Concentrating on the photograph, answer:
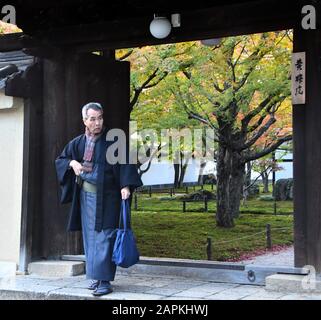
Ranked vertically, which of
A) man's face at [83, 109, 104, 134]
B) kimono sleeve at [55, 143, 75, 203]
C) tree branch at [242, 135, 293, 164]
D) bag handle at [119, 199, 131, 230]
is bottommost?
bag handle at [119, 199, 131, 230]

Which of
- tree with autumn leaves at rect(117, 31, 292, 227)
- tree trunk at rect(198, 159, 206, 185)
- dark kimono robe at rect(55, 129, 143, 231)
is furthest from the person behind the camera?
tree trunk at rect(198, 159, 206, 185)

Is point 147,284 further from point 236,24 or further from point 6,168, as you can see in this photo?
A: point 236,24

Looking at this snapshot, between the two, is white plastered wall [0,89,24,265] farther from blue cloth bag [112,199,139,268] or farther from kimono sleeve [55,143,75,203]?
blue cloth bag [112,199,139,268]

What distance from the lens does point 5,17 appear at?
7.09m

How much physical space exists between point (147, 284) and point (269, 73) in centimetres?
757

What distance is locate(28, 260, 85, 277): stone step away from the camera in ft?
23.7

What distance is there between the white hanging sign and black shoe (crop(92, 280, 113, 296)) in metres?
3.04

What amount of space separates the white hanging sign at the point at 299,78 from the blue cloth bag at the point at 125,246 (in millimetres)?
2302

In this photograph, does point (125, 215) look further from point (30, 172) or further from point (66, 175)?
point (30, 172)

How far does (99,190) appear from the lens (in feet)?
19.8

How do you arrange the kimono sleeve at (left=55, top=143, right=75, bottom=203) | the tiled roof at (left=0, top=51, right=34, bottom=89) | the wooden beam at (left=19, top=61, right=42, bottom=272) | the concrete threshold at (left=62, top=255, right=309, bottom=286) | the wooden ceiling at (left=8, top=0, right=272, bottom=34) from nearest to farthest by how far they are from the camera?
1. the kimono sleeve at (left=55, top=143, right=75, bottom=203)
2. the concrete threshold at (left=62, top=255, right=309, bottom=286)
3. the wooden ceiling at (left=8, top=0, right=272, bottom=34)
4. the wooden beam at (left=19, top=61, right=42, bottom=272)
5. the tiled roof at (left=0, top=51, right=34, bottom=89)

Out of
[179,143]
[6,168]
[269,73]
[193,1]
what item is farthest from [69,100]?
[179,143]

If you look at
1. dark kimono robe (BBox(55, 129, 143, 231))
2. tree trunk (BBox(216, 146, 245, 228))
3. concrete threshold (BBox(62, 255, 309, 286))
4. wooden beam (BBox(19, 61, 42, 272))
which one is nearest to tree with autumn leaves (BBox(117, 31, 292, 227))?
tree trunk (BBox(216, 146, 245, 228))

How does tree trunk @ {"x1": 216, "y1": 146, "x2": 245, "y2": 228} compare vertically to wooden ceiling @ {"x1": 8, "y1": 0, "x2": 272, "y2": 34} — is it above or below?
below
